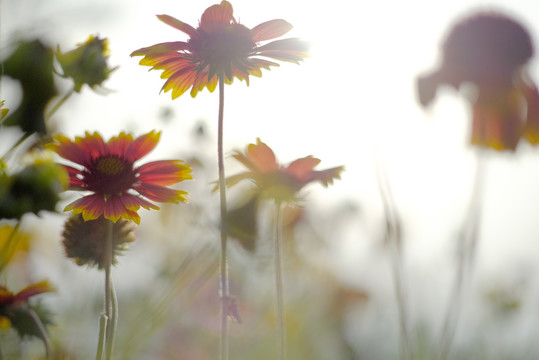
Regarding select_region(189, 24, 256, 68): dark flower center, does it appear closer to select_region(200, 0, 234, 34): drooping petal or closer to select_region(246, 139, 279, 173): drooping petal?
select_region(200, 0, 234, 34): drooping petal

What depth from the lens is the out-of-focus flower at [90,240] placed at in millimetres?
624

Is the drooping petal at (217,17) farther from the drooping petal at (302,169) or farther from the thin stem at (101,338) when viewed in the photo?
the thin stem at (101,338)

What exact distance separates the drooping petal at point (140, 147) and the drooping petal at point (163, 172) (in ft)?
0.04

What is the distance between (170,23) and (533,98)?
377 millimetres

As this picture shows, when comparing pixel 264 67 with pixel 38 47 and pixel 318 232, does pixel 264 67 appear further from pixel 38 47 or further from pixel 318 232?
pixel 318 232

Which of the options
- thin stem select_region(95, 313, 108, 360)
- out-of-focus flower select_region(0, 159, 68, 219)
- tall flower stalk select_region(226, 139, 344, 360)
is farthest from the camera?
tall flower stalk select_region(226, 139, 344, 360)

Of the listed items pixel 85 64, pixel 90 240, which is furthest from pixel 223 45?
pixel 90 240

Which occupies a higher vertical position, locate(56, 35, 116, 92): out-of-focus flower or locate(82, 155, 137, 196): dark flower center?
locate(56, 35, 116, 92): out-of-focus flower

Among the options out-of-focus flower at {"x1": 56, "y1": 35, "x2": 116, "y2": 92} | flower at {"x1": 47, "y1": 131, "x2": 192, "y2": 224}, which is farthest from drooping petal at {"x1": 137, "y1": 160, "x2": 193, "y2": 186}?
out-of-focus flower at {"x1": 56, "y1": 35, "x2": 116, "y2": 92}

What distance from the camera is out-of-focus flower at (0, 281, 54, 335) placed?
0.54 metres

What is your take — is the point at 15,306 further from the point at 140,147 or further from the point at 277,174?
the point at 277,174

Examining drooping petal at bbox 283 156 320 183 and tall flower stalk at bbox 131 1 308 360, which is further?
drooping petal at bbox 283 156 320 183

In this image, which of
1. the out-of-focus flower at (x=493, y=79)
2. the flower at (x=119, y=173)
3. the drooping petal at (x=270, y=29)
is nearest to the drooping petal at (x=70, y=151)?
the flower at (x=119, y=173)

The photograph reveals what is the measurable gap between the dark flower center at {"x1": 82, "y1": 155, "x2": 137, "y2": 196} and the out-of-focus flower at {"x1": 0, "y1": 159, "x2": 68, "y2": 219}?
0.84 ft
